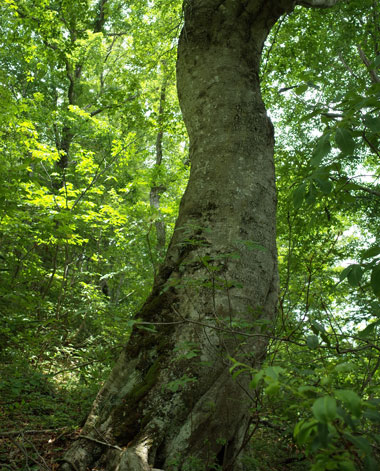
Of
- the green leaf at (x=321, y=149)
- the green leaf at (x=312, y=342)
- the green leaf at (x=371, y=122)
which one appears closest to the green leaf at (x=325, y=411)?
the green leaf at (x=312, y=342)

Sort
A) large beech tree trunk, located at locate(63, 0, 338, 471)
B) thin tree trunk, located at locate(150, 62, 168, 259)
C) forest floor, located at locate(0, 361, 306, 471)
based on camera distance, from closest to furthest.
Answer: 1. large beech tree trunk, located at locate(63, 0, 338, 471)
2. forest floor, located at locate(0, 361, 306, 471)
3. thin tree trunk, located at locate(150, 62, 168, 259)

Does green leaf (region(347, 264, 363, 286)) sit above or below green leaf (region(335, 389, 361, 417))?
above

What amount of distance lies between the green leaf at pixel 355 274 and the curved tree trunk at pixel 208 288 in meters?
0.44

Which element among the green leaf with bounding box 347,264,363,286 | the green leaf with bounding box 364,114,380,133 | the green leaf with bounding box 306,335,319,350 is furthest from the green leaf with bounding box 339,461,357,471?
the green leaf with bounding box 364,114,380,133

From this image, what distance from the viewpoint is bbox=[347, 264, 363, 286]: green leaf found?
129 cm

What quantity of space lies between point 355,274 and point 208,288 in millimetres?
1130

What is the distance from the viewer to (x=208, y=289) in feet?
7.47

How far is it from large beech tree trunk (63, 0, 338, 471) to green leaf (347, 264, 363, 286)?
459 millimetres

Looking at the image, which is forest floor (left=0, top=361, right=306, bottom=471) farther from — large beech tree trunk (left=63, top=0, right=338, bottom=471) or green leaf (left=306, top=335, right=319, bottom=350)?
green leaf (left=306, top=335, right=319, bottom=350)

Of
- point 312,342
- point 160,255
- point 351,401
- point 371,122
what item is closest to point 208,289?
point 312,342

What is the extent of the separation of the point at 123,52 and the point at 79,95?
11.9ft

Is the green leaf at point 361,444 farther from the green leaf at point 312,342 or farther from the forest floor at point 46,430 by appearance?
the forest floor at point 46,430

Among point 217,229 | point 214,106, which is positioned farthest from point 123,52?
point 217,229

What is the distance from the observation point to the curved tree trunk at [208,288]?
6.15 feet
